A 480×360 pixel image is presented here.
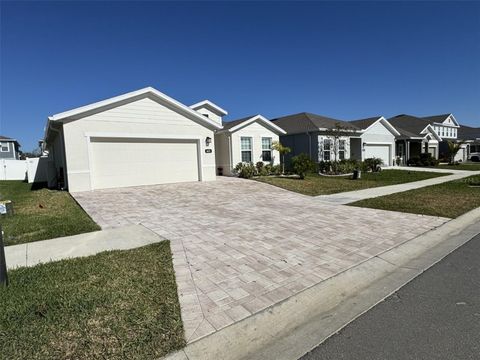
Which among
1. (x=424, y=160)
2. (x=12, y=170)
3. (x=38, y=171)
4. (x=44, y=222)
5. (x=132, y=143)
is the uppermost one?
(x=132, y=143)

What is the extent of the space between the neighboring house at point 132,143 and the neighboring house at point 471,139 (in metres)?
41.0

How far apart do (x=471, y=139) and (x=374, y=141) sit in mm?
30380

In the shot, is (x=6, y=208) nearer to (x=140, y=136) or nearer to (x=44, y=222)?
(x=44, y=222)

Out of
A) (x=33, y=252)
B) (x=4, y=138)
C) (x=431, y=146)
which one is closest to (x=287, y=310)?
(x=33, y=252)

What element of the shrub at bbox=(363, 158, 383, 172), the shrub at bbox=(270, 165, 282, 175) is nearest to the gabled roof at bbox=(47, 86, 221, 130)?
the shrub at bbox=(270, 165, 282, 175)

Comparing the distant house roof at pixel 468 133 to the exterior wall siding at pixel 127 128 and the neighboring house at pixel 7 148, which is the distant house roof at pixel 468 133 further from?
the neighboring house at pixel 7 148

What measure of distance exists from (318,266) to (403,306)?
1.27m

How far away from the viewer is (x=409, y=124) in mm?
36938

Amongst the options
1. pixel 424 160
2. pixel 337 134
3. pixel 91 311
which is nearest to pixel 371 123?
pixel 337 134

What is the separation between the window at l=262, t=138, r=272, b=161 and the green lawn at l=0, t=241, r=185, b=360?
16227 millimetres

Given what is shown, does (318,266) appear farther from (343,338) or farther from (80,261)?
(80,261)

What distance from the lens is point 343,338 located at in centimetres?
280

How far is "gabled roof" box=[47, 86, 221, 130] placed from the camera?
39.1 feet

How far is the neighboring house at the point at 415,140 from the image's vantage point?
31.1 meters
